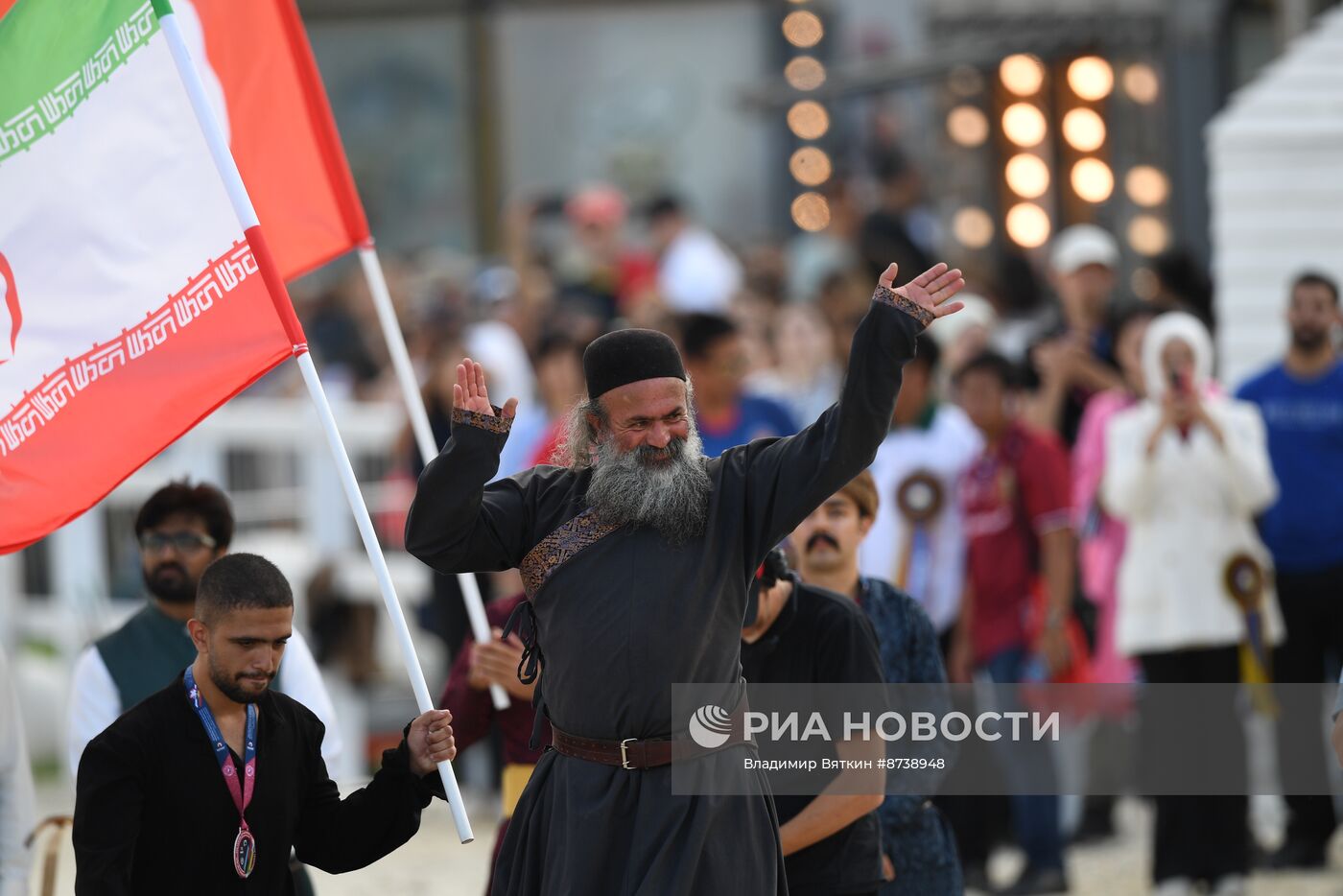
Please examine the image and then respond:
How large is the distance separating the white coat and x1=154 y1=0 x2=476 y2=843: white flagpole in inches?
158

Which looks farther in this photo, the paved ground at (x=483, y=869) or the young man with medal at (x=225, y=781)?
the paved ground at (x=483, y=869)

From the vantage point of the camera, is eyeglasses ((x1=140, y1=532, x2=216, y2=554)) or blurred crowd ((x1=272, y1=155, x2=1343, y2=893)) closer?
eyeglasses ((x1=140, y1=532, x2=216, y2=554))

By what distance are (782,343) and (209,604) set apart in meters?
6.76

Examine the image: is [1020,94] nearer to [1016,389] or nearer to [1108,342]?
[1108,342]

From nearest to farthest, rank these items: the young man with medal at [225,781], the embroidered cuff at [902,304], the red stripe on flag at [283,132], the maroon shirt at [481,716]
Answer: the embroidered cuff at [902,304] < the young man with medal at [225,781] < the maroon shirt at [481,716] < the red stripe on flag at [283,132]

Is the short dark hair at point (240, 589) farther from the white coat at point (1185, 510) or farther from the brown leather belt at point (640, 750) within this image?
the white coat at point (1185, 510)

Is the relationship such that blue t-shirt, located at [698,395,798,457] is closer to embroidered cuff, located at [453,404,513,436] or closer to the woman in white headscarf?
the woman in white headscarf

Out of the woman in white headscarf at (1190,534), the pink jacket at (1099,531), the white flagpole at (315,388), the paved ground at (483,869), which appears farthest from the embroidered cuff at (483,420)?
the pink jacket at (1099,531)

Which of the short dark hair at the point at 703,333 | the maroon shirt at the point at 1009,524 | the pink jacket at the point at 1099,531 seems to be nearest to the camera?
the maroon shirt at the point at 1009,524

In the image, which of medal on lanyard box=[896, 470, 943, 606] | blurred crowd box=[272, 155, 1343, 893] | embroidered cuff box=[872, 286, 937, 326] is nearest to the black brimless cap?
embroidered cuff box=[872, 286, 937, 326]

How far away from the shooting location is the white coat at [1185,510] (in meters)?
8.49

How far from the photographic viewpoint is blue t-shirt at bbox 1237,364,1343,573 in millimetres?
9008

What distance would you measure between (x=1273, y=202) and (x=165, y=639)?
6.88 meters

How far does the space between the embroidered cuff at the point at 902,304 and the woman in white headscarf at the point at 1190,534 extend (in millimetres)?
4138
